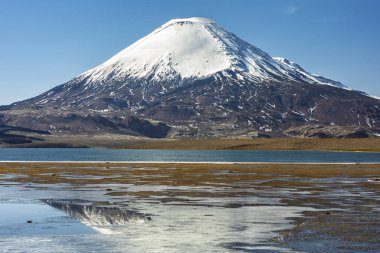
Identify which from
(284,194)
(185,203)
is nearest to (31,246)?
(185,203)

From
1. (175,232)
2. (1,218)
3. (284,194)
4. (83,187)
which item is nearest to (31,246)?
(175,232)

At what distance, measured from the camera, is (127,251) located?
24.2 meters

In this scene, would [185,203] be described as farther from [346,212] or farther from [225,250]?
[225,250]

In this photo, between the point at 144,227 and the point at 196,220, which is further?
the point at 196,220

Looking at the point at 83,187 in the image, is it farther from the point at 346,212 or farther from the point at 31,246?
the point at 31,246

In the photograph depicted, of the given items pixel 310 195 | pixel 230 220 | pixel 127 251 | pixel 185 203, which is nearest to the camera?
pixel 127 251

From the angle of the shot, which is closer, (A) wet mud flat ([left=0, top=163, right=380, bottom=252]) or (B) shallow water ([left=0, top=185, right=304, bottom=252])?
(B) shallow water ([left=0, top=185, right=304, bottom=252])

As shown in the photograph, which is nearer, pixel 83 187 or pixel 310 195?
pixel 310 195

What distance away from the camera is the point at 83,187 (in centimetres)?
5841

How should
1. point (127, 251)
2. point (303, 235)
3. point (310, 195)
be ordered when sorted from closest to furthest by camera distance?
1. point (127, 251)
2. point (303, 235)
3. point (310, 195)

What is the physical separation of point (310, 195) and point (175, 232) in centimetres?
2318

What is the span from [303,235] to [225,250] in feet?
18.0

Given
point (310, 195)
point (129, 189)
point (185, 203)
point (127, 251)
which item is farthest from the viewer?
point (129, 189)

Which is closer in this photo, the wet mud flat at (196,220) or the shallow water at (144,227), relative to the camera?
the shallow water at (144,227)
